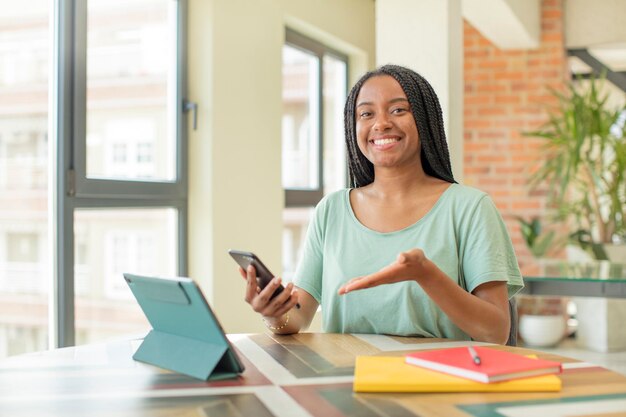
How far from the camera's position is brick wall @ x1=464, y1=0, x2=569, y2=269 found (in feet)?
20.4

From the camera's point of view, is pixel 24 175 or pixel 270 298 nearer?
pixel 270 298

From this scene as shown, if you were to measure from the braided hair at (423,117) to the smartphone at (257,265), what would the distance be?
53 cm

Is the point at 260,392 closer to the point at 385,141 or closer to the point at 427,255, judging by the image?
the point at 427,255

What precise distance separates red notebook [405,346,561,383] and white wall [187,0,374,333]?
2660mm

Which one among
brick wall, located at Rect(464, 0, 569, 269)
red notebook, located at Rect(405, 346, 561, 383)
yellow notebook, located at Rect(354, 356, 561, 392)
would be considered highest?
brick wall, located at Rect(464, 0, 569, 269)

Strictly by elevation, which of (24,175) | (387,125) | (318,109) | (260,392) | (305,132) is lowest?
(260,392)

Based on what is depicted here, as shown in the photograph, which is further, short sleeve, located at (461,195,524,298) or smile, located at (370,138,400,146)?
smile, located at (370,138,400,146)

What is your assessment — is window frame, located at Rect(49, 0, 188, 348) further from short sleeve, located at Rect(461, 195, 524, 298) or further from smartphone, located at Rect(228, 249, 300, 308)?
short sleeve, located at Rect(461, 195, 524, 298)

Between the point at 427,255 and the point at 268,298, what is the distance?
0.40 meters

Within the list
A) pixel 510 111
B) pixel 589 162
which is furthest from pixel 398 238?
pixel 510 111

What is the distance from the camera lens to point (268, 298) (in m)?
1.73

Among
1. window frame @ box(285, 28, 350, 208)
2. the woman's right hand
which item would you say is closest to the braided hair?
the woman's right hand

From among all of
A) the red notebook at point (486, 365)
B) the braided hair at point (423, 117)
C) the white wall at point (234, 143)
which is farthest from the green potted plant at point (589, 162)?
the red notebook at point (486, 365)

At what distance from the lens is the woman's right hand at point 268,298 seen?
1.71m
